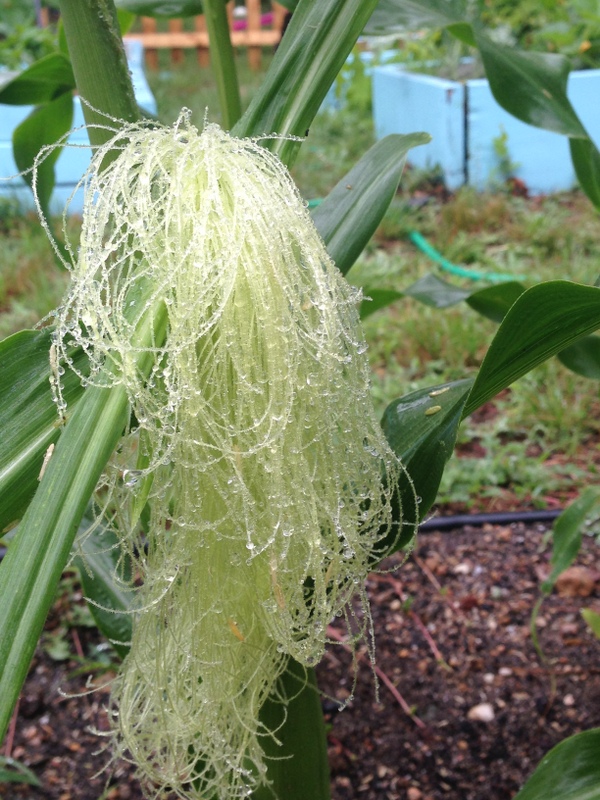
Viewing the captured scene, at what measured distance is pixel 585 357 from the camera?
782 mm

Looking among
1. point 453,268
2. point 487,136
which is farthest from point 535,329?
point 487,136

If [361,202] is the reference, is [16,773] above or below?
below

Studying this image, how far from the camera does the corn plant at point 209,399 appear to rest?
407mm

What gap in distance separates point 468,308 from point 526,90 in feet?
4.00

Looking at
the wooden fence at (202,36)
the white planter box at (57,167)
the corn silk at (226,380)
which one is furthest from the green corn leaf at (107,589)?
the wooden fence at (202,36)

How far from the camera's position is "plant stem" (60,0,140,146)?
494 mm

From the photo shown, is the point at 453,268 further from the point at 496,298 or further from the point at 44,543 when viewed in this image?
the point at 44,543

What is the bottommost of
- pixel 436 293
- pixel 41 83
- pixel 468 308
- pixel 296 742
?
pixel 468 308

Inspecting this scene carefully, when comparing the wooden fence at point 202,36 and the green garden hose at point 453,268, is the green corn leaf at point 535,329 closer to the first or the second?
the green garden hose at point 453,268

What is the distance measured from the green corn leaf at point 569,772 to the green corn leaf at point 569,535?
0.95ft

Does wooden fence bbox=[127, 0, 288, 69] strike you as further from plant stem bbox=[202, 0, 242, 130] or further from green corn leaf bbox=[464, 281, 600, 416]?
green corn leaf bbox=[464, 281, 600, 416]

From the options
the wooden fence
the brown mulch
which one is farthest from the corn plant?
the wooden fence

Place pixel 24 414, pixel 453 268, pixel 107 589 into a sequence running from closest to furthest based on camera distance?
pixel 24 414
pixel 107 589
pixel 453 268

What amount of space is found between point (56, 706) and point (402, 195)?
224 cm
